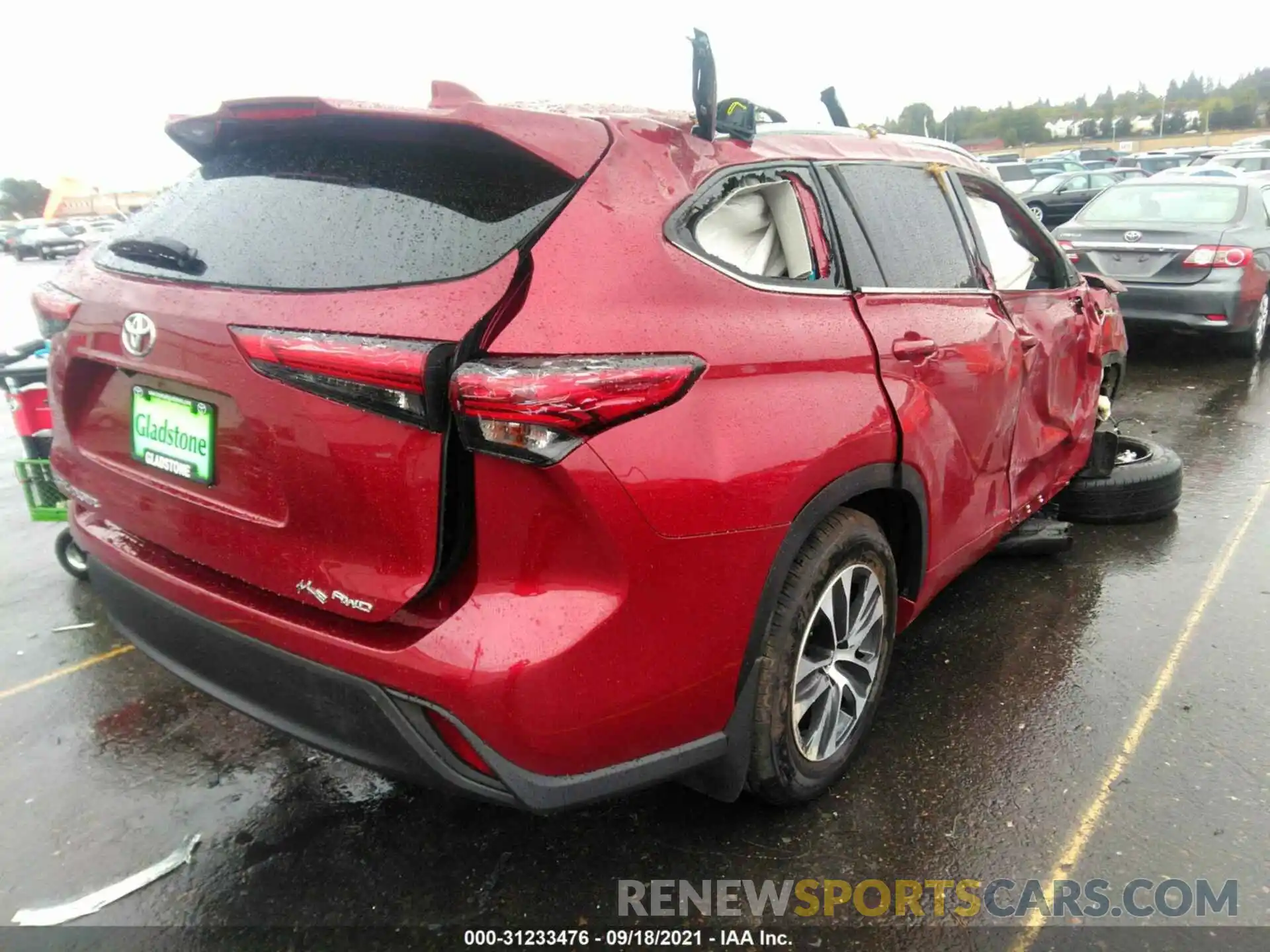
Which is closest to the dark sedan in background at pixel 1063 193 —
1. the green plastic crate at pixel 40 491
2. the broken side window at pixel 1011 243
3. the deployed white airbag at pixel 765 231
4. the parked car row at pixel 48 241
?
the broken side window at pixel 1011 243

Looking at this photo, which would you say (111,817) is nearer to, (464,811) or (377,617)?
(464,811)

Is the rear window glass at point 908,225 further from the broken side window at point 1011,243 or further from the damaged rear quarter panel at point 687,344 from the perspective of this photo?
the damaged rear quarter panel at point 687,344

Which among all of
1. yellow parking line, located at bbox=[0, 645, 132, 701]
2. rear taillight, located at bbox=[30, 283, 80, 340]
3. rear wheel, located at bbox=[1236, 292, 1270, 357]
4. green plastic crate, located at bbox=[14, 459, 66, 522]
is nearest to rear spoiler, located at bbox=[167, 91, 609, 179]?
rear taillight, located at bbox=[30, 283, 80, 340]

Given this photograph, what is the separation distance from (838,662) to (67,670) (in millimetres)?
2846

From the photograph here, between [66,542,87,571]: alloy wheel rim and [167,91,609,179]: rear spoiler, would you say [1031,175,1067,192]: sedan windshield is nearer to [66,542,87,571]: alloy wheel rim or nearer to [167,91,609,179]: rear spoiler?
[66,542,87,571]: alloy wheel rim

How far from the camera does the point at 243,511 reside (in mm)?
2059

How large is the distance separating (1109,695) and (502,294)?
2590mm

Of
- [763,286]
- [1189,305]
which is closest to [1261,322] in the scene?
[1189,305]

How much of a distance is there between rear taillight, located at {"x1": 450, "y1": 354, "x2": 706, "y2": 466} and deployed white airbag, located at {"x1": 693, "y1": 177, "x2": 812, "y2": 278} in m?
0.74

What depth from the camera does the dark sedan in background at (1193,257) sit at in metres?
7.71

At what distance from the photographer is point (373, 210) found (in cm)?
200

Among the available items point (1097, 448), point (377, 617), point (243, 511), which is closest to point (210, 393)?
point (243, 511)

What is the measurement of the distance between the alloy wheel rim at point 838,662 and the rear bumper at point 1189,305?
6231mm

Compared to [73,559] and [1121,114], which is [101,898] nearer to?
[73,559]
